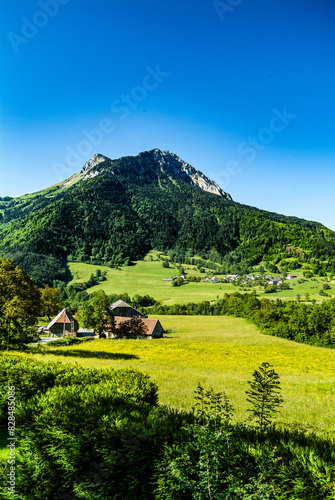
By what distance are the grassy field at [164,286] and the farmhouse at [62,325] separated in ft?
213

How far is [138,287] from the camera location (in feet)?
495

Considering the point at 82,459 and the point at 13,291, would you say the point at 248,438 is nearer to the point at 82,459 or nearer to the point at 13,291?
the point at 82,459

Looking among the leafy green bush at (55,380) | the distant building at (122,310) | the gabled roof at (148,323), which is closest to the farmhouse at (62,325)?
the gabled roof at (148,323)

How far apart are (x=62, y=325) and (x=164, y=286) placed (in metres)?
100

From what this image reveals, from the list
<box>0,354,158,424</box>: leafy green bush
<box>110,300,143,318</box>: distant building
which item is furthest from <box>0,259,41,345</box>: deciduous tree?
<box>110,300,143,318</box>: distant building

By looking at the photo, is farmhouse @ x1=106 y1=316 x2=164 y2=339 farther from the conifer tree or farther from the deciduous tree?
the conifer tree

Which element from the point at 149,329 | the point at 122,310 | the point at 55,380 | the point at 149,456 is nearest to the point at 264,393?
the point at 149,456

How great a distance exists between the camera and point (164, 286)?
15700cm

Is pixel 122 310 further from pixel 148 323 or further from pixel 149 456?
pixel 149 456

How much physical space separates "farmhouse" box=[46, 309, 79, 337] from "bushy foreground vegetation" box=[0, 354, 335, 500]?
5597 centimetres

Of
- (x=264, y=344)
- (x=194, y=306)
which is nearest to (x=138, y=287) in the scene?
(x=194, y=306)

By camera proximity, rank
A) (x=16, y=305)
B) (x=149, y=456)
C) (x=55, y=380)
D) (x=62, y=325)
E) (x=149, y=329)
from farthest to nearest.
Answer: (x=62, y=325)
(x=149, y=329)
(x=16, y=305)
(x=55, y=380)
(x=149, y=456)

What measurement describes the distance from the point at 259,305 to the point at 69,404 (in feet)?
301

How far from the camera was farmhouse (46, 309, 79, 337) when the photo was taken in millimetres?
57875
